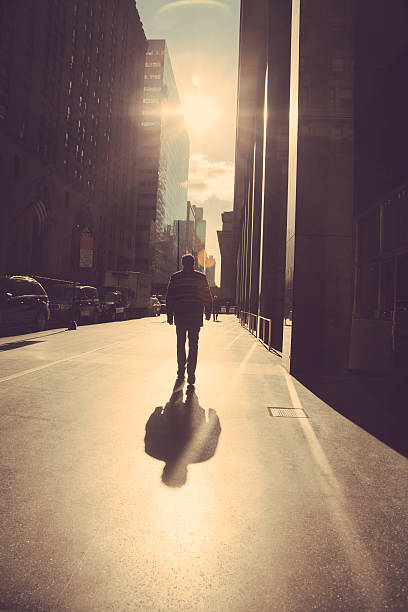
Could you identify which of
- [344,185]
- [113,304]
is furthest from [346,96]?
[113,304]

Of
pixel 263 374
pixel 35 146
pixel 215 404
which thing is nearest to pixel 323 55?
pixel 263 374

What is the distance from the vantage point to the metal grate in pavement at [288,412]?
566 cm

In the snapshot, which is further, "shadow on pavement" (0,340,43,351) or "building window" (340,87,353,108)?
"shadow on pavement" (0,340,43,351)

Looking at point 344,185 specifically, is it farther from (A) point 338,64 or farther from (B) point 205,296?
(B) point 205,296

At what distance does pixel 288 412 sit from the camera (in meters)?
5.82

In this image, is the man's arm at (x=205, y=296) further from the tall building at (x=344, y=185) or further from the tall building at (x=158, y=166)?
the tall building at (x=158, y=166)

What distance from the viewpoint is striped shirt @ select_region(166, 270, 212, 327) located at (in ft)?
23.8

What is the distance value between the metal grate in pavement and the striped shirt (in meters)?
1.97

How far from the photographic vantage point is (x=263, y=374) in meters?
8.98

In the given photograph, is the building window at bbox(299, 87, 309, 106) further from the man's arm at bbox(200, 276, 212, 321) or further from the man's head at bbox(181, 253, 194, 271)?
the man's arm at bbox(200, 276, 212, 321)

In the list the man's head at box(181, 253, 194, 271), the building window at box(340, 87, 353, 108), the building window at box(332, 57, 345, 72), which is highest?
the building window at box(332, 57, 345, 72)

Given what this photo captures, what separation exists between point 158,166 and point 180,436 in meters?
104

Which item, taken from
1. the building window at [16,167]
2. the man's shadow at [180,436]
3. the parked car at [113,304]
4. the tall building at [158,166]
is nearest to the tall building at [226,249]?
the tall building at [158,166]

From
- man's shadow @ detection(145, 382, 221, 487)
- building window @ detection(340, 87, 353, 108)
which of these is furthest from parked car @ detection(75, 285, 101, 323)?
man's shadow @ detection(145, 382, 221, 487)
